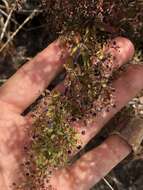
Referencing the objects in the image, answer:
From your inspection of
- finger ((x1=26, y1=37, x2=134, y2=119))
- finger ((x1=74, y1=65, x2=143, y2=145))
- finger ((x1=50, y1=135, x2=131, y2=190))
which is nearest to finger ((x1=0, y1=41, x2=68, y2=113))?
finger ((x1=26, y1=37, x2=134, y2=119))

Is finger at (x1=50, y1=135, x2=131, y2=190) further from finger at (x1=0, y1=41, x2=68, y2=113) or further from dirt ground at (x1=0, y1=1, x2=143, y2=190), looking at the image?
finger at (x1=0, y1=41, x2=68, y2=113)

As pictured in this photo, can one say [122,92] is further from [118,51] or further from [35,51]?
[35,51]

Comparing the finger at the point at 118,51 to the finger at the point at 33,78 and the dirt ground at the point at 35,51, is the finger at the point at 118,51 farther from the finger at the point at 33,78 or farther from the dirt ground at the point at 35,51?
the dirt ground at the point at 35,51

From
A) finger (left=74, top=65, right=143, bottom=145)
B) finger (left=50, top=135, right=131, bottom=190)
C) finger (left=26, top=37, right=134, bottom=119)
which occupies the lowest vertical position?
finger (left=50, top=135, right=131, bottom=190)

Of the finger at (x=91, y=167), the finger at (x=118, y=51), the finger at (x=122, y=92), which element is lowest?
the finger at (x=91, y=167)

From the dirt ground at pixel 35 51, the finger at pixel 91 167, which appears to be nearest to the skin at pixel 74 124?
the finger at pixel 91 167

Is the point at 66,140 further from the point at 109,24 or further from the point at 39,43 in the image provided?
the point at 39,43

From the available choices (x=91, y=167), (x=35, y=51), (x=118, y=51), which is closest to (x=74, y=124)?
(x=91, y=167)
